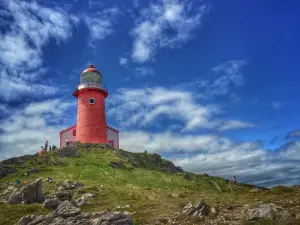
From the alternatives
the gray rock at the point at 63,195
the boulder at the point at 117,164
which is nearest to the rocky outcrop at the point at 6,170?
the boulder at the point at 117,164

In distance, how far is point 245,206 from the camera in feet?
55.2

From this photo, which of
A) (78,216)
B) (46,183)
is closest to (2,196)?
(46,183)

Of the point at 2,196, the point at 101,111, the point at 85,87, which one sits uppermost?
the point at 85,87

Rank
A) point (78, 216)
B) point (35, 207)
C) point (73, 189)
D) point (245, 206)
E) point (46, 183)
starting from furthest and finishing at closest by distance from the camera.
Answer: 1. point (46, 183)
2. point (73, 189)
3. point (35, 207)
4. point (245, 206)
5. point (78, 216)

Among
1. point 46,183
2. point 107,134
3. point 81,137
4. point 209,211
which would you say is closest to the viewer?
point 209,211

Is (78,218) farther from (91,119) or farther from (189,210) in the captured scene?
(91,119)

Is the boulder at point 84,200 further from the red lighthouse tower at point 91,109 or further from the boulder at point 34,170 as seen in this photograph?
the red lighthouse tower at point 91,109

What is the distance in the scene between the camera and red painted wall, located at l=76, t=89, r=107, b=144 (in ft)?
184

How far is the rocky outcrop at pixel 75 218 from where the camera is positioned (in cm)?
1363

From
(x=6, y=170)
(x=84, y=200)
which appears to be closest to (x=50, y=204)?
(x=84, y=200)

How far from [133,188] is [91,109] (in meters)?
31.0

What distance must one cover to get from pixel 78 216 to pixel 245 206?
979cm

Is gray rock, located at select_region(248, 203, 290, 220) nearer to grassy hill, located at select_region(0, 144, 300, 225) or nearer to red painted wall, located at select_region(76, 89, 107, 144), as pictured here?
grassy hill, located at select_region(0, 144, 300, 225)

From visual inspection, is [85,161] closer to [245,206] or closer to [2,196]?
[2,196]
